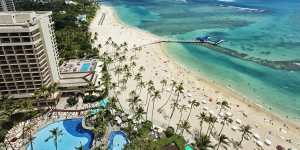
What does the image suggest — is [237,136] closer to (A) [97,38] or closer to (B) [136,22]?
(A) [97,38]

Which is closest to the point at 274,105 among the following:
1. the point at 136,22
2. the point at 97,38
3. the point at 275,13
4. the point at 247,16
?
the point at 97,38

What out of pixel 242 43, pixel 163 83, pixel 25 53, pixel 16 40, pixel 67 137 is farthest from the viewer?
pixel 242 43

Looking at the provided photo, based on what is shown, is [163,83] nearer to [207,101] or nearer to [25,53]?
[207,101]

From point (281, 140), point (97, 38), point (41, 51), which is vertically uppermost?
point (41, 51)

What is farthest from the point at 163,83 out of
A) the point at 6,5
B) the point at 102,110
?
the point at 6,5

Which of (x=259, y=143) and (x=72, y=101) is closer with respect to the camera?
(x=259, y=143)

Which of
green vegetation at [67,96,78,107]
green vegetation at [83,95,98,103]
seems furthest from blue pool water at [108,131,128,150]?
green vegetation at [67,96,78,107]

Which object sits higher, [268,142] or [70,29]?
[70,29]

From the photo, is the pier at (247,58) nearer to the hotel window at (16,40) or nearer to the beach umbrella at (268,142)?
the beach umbrella at (268,142)
